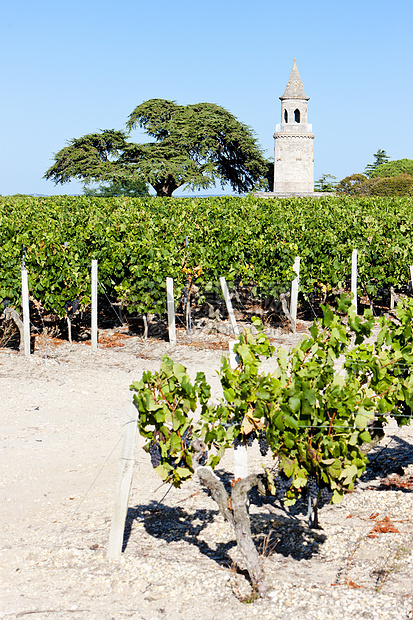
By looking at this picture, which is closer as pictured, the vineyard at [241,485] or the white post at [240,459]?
the vineyard at [241,485]

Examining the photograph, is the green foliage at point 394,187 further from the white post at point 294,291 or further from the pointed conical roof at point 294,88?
the white post at point 294,291

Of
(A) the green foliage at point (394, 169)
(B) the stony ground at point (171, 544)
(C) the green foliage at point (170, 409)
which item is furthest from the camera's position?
(A) the green foliage at point (394, 169)

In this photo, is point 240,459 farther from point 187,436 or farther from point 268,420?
Result: point 268,420

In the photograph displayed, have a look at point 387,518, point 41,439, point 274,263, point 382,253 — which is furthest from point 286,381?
point 382,253

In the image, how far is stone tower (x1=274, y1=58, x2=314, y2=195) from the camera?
5384cm

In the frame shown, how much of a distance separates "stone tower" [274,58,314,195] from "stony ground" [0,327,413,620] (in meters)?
49.2

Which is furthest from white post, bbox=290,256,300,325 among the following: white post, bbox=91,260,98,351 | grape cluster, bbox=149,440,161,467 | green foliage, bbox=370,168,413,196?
green foliage, bbox=370,168,413,196

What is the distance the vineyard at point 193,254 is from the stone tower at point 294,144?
41.2m

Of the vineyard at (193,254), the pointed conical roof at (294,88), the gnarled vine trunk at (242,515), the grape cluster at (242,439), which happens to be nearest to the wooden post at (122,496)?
the gnarled vine trunk at (242,515)

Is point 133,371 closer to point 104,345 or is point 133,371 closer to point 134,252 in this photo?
point 104,345

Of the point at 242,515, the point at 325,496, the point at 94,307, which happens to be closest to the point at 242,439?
the point at 242,515

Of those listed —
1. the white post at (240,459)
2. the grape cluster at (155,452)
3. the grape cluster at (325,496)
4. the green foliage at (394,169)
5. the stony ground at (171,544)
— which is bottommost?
the stony ground at (171,544)

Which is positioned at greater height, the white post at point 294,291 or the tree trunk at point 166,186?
the tree trunk at point 166,186

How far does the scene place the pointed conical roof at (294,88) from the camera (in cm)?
5384
